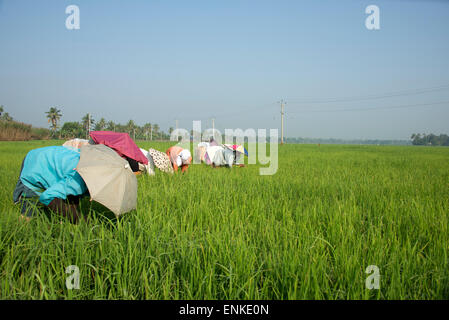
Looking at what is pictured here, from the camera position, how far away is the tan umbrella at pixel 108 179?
159 cm

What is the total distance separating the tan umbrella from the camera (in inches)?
62.5

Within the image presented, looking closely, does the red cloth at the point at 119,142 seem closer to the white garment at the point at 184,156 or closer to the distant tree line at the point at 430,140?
the white garment at the point at 184,156

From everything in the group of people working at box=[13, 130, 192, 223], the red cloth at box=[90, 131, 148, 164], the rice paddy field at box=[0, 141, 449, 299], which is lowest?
the rice paddy field at box=[0, 141, 449, 299]

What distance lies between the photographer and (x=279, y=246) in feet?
5.66

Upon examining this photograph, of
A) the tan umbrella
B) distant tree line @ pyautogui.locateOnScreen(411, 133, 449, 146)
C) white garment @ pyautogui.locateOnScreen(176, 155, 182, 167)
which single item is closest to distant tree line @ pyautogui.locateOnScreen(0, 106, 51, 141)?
white garment @ pyautogui.locateOnScreen(176, 155, 182, 167)

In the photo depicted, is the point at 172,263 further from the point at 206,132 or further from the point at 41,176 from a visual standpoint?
the point at 206,132

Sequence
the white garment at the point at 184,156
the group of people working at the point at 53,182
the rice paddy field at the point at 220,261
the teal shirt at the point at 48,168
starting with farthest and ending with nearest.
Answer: the white garment at the point at 184,156, the teal shirt at the point at 48,168, the group of people working at the point at 53,182, the rice paddy field at the point at 220,261

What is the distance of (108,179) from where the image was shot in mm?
1635

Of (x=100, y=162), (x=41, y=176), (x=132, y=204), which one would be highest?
(x=100, y=162)

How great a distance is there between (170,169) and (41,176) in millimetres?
3162

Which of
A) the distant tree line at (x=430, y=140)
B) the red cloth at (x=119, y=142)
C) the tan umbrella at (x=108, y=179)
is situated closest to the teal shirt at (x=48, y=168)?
the tan umbrella at (x=108, y=179)

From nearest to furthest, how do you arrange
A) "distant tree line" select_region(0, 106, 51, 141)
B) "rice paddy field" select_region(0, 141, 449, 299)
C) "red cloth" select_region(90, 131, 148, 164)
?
"rice paddy field" select_region(0, 141, 449, 299) → "red cloth" select_region(90, 131, 148, 164) → "distant tree line" select_region(0, 106, 51, 141)

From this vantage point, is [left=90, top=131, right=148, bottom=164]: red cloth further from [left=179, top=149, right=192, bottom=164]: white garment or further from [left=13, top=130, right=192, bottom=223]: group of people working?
[left=179, top=149, right=192, bottom=164]: white garment
